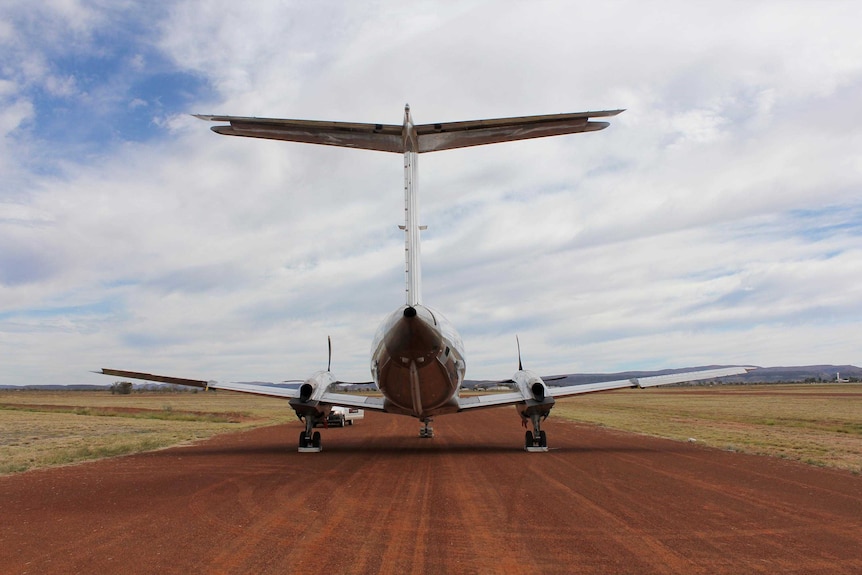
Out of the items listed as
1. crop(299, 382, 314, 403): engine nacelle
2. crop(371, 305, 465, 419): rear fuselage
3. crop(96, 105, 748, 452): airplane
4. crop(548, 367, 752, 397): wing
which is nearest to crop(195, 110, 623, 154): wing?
crop(96, 105, 748, 452): airplane

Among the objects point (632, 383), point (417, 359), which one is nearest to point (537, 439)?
point (632, 383)

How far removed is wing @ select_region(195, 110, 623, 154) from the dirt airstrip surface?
6121 mm

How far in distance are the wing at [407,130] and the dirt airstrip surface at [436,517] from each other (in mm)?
6121

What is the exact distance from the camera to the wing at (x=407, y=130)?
9.62m

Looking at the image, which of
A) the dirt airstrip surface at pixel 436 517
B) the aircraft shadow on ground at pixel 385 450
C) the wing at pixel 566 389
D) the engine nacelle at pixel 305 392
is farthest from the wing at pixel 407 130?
the aircraft shadow on ground at pixel 385 450

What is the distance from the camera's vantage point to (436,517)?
865cm

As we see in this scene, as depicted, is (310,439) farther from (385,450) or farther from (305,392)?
(385,450)

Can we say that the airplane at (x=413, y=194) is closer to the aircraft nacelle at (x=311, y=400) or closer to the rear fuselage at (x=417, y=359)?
the rear fuselage at (x=417, y=359)

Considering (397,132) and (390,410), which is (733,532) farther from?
(390,410)

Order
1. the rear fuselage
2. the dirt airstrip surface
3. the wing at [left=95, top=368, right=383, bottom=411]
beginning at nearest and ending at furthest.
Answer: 1. the dirt airstrip surface
2. the rear fuselage
3. the wing at [left=95, top=368, right=383, bottom=411]

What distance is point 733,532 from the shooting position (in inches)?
300

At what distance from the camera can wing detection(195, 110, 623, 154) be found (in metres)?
9.62

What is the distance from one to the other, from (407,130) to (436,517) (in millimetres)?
6487

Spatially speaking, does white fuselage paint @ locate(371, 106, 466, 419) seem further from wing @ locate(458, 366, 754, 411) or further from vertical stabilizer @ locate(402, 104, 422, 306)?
wing @ locate(458, 366, 754, 411)
